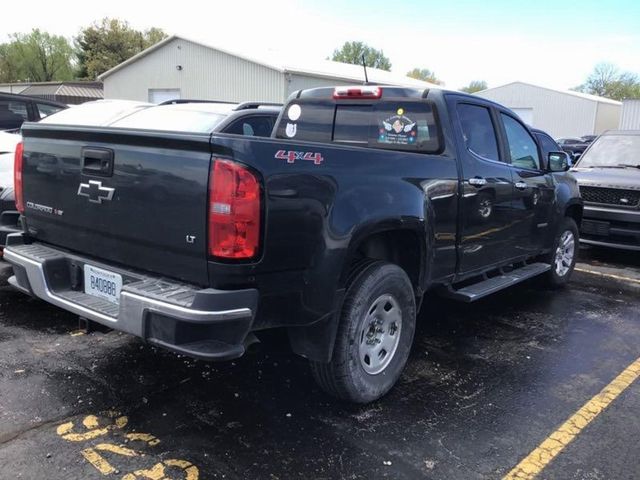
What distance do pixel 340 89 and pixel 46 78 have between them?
72.7 meters

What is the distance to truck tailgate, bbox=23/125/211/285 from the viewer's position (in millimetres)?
2766

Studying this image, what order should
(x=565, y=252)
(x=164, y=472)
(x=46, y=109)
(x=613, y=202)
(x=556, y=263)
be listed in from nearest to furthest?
(x=164, y=472) → (x=556, y=263) → (x=565, y=252) → (x=613, y=202) → (x=46, y=109)

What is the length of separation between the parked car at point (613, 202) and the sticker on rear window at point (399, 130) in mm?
4536

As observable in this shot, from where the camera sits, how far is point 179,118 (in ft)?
20.5

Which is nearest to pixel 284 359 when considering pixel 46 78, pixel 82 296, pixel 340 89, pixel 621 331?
pixel 82 296

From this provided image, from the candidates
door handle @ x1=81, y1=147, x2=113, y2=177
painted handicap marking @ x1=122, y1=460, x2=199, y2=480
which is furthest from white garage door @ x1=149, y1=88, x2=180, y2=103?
painted handicap marking @ x1=122, y1=460, x2=199, y2=480

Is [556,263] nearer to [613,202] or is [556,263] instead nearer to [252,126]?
[613,202]

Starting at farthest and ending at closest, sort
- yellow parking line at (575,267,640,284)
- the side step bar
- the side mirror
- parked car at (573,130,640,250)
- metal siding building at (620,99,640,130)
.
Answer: metal siding building at (620,99,640,130) → parked car at (573,130,640,250) → yellow parking line at (575,267,640,284) → the side mirror → the side step bar

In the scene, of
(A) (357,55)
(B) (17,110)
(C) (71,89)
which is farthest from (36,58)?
(B) (17,110)

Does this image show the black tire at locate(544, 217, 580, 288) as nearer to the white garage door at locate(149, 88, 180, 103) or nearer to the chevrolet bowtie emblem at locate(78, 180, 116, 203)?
the chevrolet bowtie emblem at locate(78, 180, 116, 203)

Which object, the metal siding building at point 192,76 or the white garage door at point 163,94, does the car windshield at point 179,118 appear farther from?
the white garage door at point 163,94

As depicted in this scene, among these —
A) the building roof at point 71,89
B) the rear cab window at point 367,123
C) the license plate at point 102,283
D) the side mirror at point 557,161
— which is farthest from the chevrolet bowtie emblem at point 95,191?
the building roof at point 71,89

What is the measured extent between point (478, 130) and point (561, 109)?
41.3 meters

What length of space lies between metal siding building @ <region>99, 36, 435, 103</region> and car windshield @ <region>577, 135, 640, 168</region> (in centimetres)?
1709
